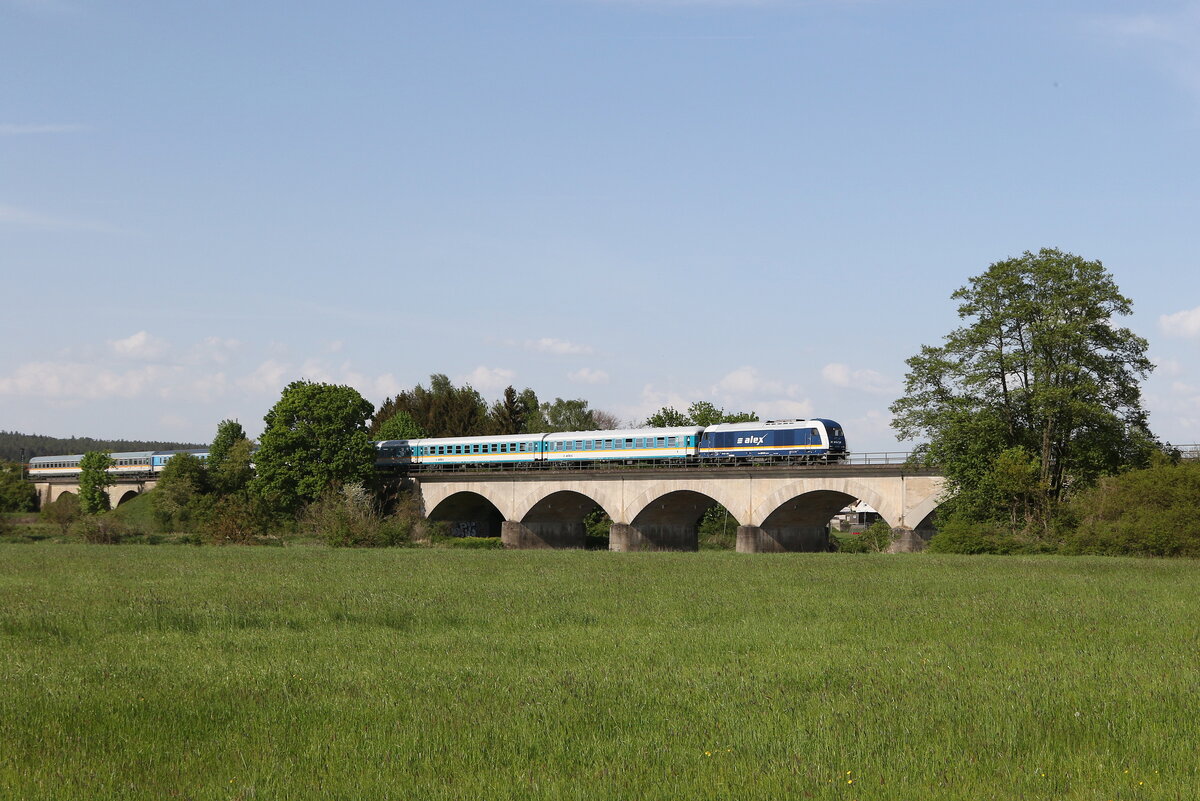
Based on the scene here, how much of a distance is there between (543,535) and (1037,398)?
4299 cm

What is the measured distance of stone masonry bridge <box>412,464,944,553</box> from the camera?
6100 centimetres

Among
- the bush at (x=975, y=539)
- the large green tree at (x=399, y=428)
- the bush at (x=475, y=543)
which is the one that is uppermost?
the large green tree at (x=399, y=428)

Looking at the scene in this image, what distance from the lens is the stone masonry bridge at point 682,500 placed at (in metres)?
61.0

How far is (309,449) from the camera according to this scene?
283ft

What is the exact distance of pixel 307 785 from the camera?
10.5m

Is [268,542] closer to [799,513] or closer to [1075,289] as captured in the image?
[799,513]

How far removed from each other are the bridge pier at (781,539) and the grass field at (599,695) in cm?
3915

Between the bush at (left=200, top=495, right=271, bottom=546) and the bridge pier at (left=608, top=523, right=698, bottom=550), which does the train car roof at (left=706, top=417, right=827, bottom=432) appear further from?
the bush at (left=200, top=495, right=271, bottom=546)

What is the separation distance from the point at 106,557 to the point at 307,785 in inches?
1617

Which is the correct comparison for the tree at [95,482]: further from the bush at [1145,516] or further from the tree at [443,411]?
the bush at [1145,516]

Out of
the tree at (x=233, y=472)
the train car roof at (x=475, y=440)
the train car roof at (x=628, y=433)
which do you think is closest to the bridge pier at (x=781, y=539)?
the train car roof at (x=628, y=433)

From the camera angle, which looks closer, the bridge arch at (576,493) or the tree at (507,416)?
the bridge arch at (576,493)

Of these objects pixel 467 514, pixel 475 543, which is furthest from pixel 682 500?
pixel 467 514

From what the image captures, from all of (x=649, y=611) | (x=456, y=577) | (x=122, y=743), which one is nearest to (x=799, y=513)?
(x=456, y=577)
